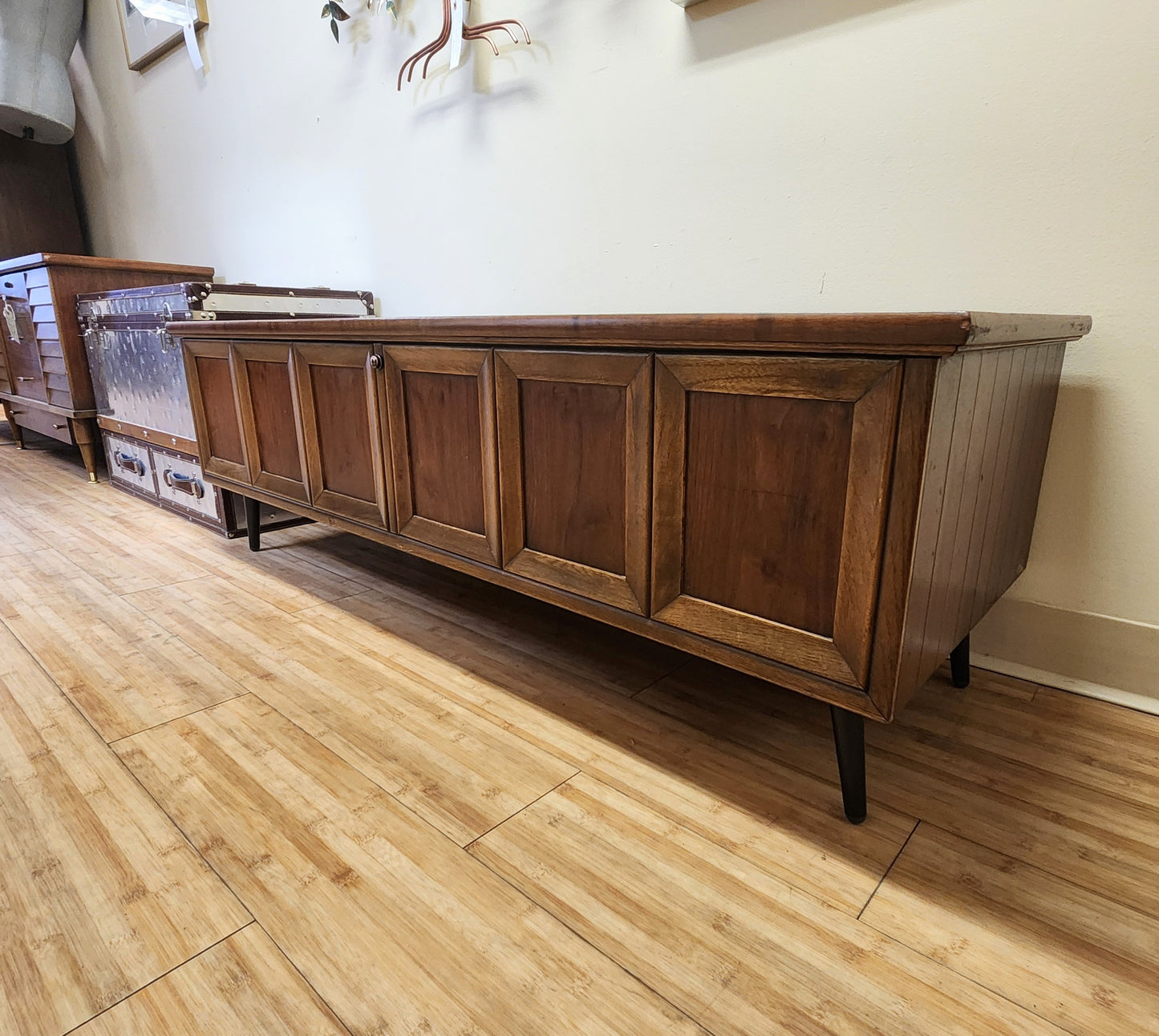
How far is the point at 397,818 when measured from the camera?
79 centimetres

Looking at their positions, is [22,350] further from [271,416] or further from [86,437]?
[271,416]

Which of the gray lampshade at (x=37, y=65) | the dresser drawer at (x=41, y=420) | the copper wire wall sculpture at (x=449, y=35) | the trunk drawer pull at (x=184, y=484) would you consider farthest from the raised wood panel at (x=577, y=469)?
the gray lampshade at (x=37, y=65)

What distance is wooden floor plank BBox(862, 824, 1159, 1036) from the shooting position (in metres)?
0.58

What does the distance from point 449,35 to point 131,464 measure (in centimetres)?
→ 167

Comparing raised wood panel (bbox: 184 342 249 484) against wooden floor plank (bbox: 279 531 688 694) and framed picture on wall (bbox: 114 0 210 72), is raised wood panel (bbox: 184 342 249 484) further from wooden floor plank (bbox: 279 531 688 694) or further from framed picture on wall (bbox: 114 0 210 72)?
framed picture on wall (bbox: 114 0 210 72)

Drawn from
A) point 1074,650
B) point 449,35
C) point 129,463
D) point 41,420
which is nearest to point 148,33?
point 41,420

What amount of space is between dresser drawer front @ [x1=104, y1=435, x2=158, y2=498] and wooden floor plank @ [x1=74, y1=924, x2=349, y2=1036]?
1.90 metres

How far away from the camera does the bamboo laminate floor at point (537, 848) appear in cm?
58

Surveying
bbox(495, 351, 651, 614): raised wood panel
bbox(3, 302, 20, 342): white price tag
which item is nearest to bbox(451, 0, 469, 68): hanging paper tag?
bbox(495, 351, 651, 614): raised wood panel

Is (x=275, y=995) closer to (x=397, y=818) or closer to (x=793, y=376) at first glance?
(x=397, y=818)

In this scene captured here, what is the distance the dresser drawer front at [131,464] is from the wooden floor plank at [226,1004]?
1.90 meters

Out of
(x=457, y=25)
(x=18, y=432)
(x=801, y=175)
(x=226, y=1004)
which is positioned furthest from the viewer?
(x=18, y=432)

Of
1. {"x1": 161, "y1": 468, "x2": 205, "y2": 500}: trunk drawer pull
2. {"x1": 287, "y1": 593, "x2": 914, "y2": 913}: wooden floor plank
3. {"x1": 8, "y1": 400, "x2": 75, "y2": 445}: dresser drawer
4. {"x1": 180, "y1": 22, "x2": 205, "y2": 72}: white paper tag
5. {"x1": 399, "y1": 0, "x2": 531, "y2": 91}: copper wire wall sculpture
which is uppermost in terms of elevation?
{"x1": 180, "y1": 22, "x2": 205, "y2": 72}: white paper tag

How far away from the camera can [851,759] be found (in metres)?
0.77
